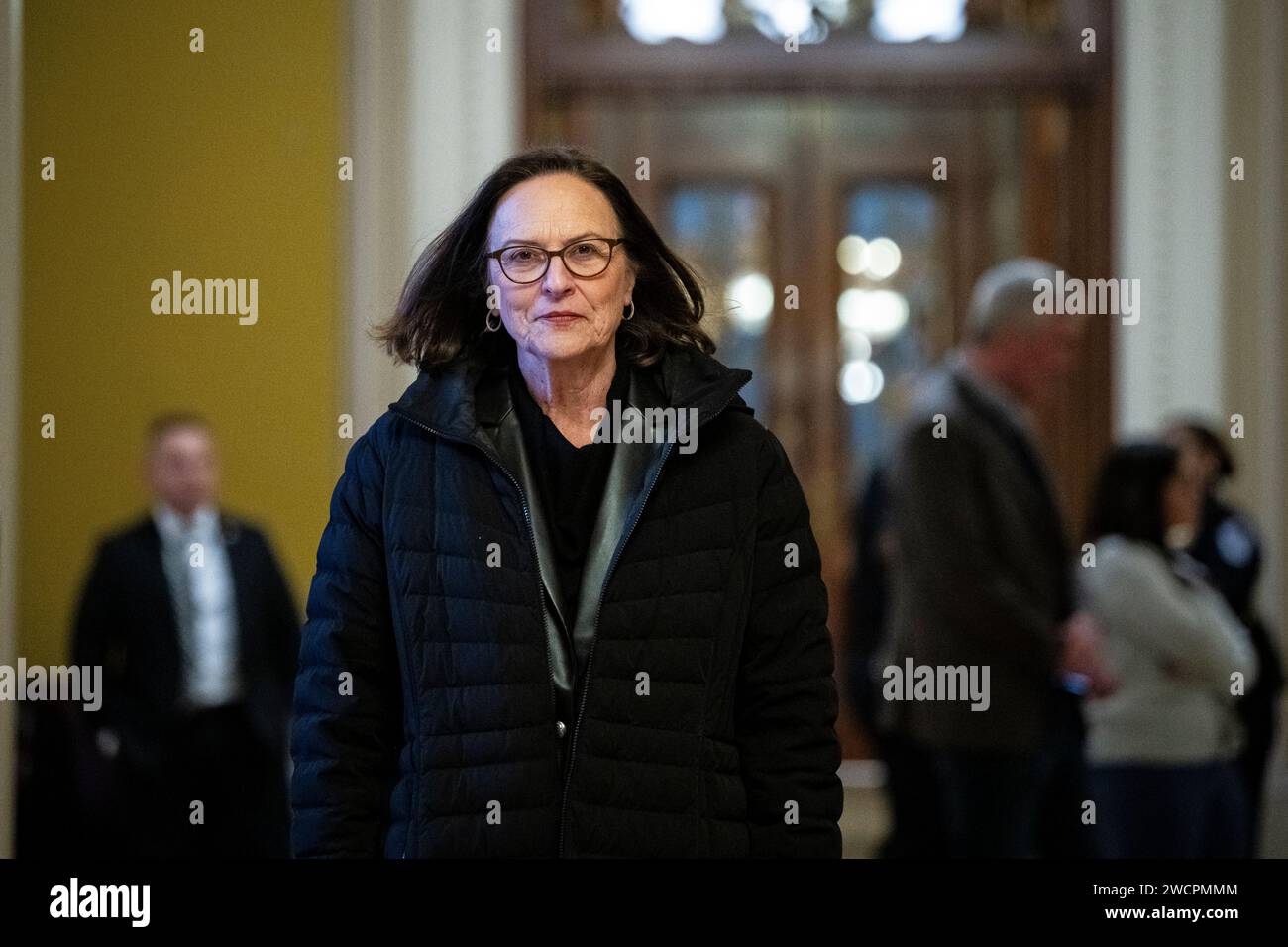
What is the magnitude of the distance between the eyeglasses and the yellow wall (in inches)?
50.1

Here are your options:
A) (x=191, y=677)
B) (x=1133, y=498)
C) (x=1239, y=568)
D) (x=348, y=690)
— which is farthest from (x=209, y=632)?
(x=1239, y=568)

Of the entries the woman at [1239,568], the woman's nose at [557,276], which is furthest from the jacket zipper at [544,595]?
the woman at [1239,568]

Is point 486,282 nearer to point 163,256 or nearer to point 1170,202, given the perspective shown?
point 163,256

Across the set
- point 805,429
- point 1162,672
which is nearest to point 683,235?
point 805,429

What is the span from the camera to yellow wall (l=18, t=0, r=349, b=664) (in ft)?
9.82

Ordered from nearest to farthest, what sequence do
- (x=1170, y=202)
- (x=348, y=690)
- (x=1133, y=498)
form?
(x=348, y=690), (x=1133, y=498), (x=1170, y=202)

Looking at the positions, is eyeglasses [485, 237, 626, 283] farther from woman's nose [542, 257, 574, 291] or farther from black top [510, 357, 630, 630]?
black top [510, 357, 630, 630]

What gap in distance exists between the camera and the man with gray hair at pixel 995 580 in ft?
9.10

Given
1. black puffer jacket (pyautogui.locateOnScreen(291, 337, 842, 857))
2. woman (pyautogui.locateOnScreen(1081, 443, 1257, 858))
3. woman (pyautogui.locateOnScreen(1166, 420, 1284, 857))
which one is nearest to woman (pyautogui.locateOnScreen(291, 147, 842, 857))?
black puffer jacket (pyautogui.locateOnScreen(291, 337, 842, 857))

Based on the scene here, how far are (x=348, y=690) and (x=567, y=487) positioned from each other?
34 centimetres

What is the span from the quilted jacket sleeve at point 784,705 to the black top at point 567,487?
0.20 meters

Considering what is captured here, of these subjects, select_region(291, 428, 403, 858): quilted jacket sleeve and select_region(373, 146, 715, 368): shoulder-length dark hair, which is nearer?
select_region(291, 428, 403, 858): quilted jacket sleeve

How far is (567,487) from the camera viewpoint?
5.80 ft

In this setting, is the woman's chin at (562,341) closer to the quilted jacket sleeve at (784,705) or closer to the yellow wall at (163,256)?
the quilted jacket sleeve at (784,705)
